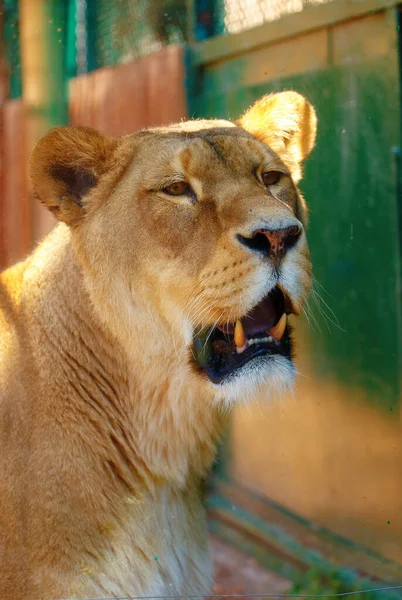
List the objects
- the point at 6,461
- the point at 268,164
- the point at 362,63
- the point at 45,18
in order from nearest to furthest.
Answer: the point at 6,461 → the point at 268,164 → the point at 362,63 → the point at 45,18

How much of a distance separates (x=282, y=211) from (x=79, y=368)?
0.86m

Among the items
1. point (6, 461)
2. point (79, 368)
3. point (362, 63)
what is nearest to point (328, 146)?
point (362, 63)

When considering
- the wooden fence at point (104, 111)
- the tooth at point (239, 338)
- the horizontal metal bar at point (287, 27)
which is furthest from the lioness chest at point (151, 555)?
the horizontal metal bar at point (287, 27)

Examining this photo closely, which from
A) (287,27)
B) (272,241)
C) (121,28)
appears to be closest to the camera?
(272,241)

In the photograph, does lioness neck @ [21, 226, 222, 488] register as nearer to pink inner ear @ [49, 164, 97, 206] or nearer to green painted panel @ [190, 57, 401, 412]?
pink inner ear @ [49, 164, 97, 206]

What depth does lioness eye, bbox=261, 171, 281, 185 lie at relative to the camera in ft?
9.28

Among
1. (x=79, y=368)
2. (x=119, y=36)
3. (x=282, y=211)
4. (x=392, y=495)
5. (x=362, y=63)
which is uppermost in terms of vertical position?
(x=119, y=36)

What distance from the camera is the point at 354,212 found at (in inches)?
154

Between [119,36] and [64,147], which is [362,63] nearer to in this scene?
[119,36]

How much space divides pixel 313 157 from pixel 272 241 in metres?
1.71

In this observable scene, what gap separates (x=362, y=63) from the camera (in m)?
3.69

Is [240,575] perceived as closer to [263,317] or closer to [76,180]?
[263,317]

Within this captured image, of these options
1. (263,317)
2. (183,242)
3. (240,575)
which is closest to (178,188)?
(183,242)

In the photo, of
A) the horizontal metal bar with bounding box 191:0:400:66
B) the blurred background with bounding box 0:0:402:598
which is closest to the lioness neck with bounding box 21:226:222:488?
the blurred background with bounding box 0:0:402:598
